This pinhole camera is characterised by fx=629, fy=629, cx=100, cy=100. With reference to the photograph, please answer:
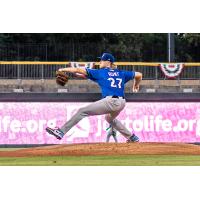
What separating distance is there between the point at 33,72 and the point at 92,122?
8.44 metres

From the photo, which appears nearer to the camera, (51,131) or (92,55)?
(51,131)

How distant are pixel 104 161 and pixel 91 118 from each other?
941 centimetres

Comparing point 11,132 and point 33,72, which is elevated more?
point 33,72

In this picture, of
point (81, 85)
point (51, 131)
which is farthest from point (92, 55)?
point (51, 131)

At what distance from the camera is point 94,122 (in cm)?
1938

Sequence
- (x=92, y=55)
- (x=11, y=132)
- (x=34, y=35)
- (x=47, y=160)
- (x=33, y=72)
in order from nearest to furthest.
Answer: (x=47, y=160) < (x=11, y=132) < (x=33, y=72) < (x=92, y=55) < (x=34, y=35)

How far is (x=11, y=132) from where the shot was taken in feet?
62.3

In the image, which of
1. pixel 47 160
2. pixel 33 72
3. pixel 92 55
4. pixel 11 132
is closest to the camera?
pixel 47 160

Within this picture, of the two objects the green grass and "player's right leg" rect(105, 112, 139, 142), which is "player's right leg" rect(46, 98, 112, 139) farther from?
the green grass

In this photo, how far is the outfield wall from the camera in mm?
19078

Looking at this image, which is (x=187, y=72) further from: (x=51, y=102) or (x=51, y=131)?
(x=51, y=131)

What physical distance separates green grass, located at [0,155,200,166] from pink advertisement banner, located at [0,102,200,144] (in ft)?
28.3

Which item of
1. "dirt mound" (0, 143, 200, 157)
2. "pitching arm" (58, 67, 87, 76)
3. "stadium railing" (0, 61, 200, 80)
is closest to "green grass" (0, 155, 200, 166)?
"dirt mound" (0, 143, 200, 157)

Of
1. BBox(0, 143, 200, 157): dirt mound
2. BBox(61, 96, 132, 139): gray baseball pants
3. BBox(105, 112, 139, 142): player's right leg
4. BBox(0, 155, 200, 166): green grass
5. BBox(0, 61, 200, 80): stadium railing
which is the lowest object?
BBox(0, 155, 200, 166): green grass
